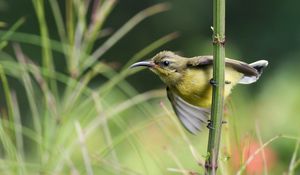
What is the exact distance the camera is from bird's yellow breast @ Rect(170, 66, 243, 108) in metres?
2.81

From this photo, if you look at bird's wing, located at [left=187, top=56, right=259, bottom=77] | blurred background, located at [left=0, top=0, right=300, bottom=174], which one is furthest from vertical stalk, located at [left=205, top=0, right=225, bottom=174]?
bird's wing, located at [left=187, top=56, right=259, bottom=77]

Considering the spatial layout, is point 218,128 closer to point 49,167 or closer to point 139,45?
point 49,167

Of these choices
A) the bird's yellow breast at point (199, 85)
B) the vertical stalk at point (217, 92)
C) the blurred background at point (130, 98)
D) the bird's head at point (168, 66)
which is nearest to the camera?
the vertical stalk at point (217, 92)

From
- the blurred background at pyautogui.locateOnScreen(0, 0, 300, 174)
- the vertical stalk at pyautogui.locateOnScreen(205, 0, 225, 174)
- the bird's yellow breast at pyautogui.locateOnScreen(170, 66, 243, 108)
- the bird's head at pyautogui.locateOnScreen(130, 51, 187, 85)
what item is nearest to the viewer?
the vertical stalk at pyautogui.locateOnScreen(205, 0, 225, 174)

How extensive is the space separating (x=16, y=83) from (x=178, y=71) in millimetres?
5960

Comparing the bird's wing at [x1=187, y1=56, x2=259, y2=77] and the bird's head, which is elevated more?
the bird's head

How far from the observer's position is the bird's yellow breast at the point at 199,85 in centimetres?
281

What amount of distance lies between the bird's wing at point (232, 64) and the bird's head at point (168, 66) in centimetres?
7

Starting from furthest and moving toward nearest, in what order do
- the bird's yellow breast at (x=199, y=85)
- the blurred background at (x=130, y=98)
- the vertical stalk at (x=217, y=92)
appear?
the bird's yellow breast at (x=199, y=85), the blurred background at (x=130, y=98), the vertical stalk at (x=217, y=92)

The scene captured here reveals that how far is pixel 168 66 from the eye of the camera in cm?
300

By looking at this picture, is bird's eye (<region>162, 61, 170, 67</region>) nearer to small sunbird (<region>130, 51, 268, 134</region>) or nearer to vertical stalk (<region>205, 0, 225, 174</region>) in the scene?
small sunbird (<region>130, 51, 268, 134</region>)

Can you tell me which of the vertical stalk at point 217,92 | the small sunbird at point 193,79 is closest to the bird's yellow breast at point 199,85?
the small sunbird at point 193,79

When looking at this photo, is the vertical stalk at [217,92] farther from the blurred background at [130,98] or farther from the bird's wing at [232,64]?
the bird's wing at [232,64]

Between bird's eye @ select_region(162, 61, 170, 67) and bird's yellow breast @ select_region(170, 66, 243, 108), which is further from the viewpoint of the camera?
bird's eye @ select_region(162, 61, 170, 67)
